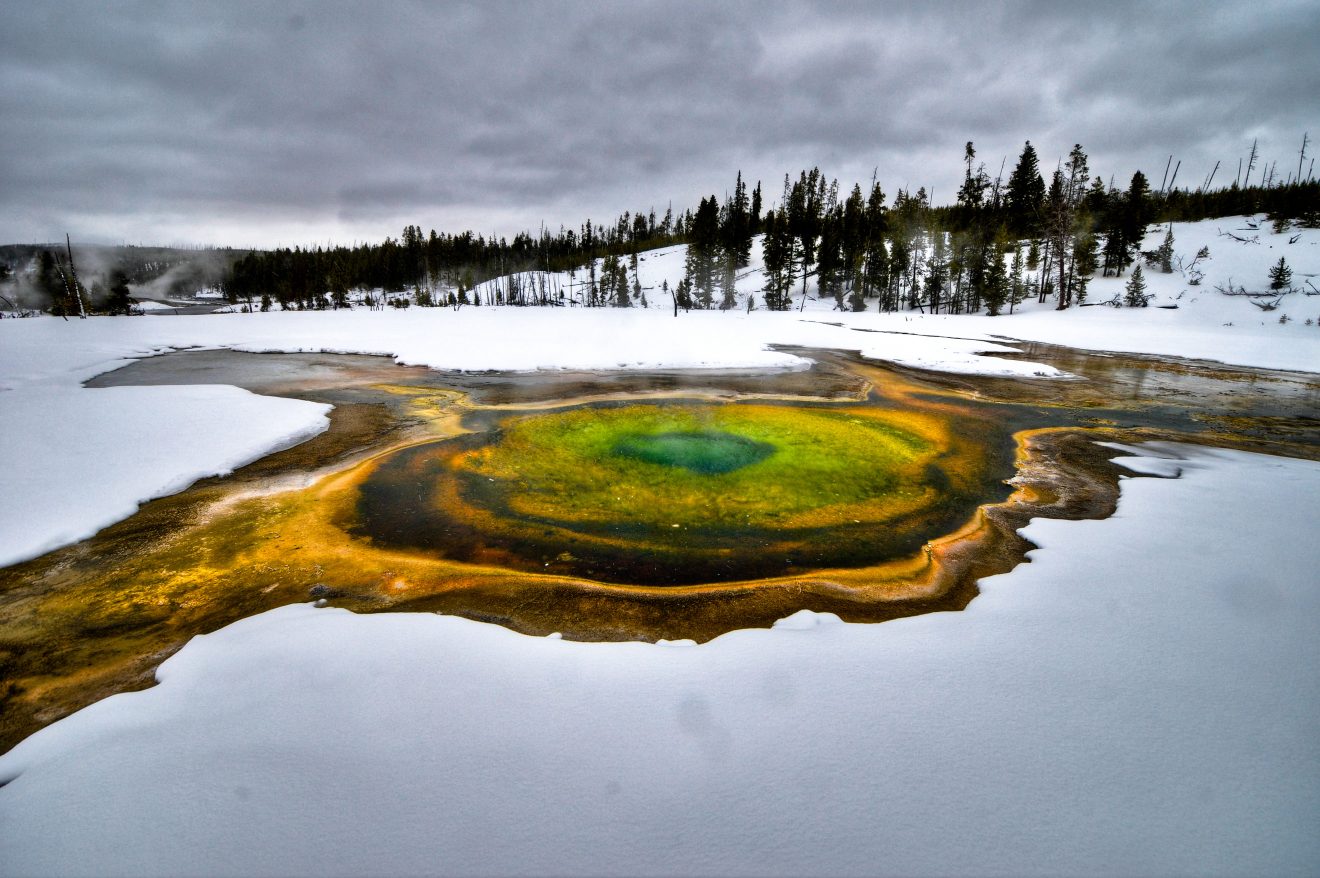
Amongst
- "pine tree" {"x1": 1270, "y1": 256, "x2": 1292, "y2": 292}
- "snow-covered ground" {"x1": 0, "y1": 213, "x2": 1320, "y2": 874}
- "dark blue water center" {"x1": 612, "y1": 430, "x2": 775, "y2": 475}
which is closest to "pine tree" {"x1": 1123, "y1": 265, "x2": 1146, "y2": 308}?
"pine tree" {"x1": 1270, "y1": 256, "x2": 1292, "y2": 292}

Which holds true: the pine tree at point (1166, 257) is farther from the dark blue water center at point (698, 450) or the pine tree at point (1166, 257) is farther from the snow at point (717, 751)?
the snow at point (717, 751)

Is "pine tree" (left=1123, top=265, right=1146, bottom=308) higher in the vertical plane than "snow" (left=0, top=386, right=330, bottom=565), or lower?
higher

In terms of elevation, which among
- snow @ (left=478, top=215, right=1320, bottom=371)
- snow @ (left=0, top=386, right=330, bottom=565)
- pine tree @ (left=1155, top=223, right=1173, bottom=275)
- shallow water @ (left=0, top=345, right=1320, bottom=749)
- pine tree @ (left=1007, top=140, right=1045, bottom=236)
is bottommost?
shallow water @ (left=0, top=345, right=1320, bottom=749)

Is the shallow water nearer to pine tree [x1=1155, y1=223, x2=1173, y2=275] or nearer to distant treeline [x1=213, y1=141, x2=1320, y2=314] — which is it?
distant treeline [x1=213, y1=141, x2=1320, y2=314]

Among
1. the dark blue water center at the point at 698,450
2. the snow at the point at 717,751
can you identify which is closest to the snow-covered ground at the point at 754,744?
the snow at the point at 717,751

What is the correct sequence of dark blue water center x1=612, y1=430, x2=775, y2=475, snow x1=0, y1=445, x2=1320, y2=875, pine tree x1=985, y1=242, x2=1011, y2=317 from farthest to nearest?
pine tree x1=985, y1=242, x2=1011, y2=317, dark blue water center x1=612, y1=430, x2=775, y2=475, snow x1=0, y1=445, x2=1320, y2=875

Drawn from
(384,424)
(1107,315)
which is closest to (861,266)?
(1107,315)

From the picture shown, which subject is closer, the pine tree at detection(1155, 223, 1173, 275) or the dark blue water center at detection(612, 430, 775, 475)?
the dark blue water center at detection(612, 430, 775, 475)

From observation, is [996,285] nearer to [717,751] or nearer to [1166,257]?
[1166,257]
